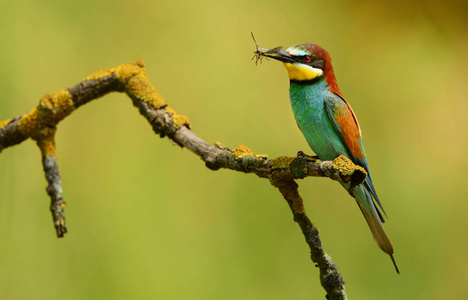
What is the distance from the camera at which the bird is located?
1.16 meters

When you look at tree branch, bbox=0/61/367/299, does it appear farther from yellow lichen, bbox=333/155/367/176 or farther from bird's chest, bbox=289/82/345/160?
bird's chest, bbox=289/82/345/160

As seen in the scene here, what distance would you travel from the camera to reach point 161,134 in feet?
4.24

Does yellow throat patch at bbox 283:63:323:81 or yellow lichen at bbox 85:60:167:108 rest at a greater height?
A: yellow lichen at bbox 85:60:167:108

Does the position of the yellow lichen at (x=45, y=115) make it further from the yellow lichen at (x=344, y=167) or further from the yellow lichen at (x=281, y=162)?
the yellow lichen at (x=344, y=167)

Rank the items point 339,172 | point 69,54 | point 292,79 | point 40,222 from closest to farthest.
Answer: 1. point 339,172
2. point 292,79
3. point 40,222
4. point 69,54

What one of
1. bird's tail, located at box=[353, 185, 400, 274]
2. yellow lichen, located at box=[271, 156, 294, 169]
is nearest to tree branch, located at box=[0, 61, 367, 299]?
yellow lichen, located at box=[271, 156, 294, 169]

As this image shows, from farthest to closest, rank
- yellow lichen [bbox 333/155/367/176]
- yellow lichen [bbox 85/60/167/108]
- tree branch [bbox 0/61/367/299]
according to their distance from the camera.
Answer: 1. yellow lichen [bbox 85/60/167/108]
2. tree branch [bbox 0/61/367/299]
3. yellow lichen [bbox 333/155/367/176]

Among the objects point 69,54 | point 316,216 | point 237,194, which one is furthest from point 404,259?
point 69,54

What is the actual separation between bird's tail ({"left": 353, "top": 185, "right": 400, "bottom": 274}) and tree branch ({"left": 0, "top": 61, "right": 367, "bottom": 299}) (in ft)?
0.58

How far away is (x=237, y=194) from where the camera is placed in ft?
5.85

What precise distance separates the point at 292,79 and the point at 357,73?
0.72 m

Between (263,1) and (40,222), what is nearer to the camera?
(40,222)

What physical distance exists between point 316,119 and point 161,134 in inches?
15.5

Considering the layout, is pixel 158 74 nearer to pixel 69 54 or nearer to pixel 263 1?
pixel 69 54
